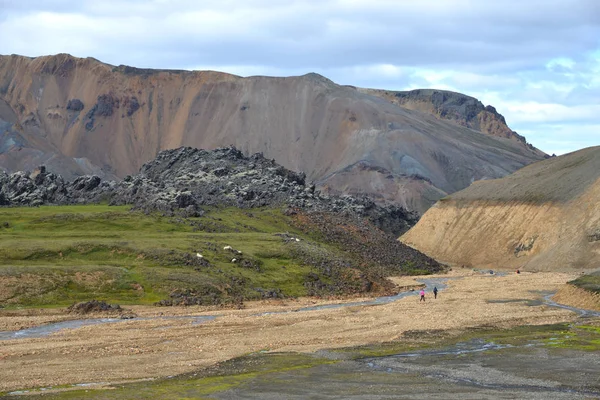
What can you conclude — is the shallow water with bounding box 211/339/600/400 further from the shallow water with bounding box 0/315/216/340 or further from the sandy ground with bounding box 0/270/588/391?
the shallow water with bounding box 0/315/216/340

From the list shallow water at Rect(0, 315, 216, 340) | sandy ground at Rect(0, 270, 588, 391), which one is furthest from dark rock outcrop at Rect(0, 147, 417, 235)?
shallow water at Rect(0, 315, 216, 340)

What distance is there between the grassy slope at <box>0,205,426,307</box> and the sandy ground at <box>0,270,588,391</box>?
21.8ft

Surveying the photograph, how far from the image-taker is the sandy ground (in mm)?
56156

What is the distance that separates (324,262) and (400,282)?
15.8m

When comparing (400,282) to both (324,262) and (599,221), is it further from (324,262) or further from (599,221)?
(599,221)

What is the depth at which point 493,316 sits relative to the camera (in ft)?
284

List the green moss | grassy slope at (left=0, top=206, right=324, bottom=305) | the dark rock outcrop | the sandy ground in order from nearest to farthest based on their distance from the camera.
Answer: the green moss, the sandy ground, grassy slope at (left=0, top=206, right=324, bottom=305), the dark rock outcrop

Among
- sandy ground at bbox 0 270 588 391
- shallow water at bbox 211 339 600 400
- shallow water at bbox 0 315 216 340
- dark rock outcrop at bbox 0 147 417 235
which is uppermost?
dark rock outcrop at bbox 0 147 417 235

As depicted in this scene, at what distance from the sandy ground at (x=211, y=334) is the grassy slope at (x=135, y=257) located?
664 cm

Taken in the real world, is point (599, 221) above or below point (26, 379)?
above

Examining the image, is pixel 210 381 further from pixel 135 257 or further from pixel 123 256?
pixel 123 256

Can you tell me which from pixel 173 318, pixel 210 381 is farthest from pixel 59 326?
pixel 210 381

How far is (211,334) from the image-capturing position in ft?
246

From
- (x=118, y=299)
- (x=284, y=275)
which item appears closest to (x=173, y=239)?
(x=284, y=275)
